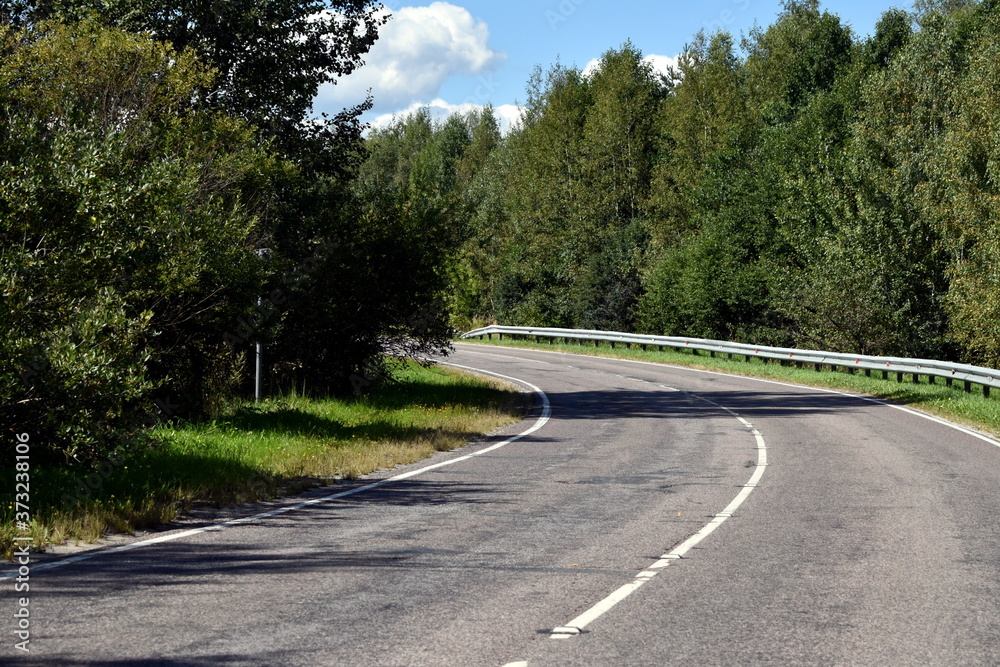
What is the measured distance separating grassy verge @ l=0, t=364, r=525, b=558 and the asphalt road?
2.61ft

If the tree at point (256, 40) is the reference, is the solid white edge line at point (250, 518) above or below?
below

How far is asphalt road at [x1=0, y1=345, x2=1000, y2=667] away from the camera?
5.57m

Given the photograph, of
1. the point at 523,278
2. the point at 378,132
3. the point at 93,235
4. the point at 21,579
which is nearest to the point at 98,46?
the point at 93,235

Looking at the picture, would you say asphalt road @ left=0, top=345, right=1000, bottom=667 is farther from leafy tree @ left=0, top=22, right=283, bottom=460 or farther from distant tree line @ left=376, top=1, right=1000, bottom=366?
distant tree line @ left=376, top=1, right=1000, bottom=366

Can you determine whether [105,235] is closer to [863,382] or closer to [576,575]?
[576,575]

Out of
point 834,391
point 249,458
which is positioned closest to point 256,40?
point 249,458

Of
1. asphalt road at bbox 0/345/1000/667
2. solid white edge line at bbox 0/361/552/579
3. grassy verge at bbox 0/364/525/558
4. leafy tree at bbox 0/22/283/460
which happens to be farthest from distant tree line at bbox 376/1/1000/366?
asphalt road at bbox 0/345/1000/667

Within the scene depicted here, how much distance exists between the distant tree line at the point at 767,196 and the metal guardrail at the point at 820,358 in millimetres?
3558

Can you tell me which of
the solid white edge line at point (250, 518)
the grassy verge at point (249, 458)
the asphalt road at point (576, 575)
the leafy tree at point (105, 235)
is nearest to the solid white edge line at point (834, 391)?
the asphalt road at point (576, 575)

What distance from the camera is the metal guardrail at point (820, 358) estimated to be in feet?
79.2

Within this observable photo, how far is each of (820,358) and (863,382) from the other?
142 inches

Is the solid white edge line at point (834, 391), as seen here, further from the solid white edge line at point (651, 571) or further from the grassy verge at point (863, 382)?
the solid white edge line at point (651, 571)

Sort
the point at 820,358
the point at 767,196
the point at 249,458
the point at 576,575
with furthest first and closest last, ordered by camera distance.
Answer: the point at 767,196, the point at 820,358, the point at 249,458, the point at 576,575

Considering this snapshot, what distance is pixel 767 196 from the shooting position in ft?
150
